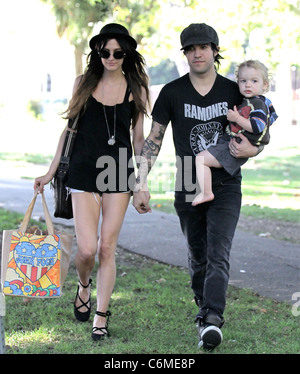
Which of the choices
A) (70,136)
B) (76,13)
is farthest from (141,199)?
(76,13)

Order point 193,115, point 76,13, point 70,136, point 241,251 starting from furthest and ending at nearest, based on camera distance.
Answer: point 76,13 < point 241,251 < point 70,136 < point 193,115

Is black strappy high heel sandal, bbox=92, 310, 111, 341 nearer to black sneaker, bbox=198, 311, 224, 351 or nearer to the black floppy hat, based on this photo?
black sneaker, bbox=198, 311, 224, 351

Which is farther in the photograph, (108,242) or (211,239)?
(108,242)

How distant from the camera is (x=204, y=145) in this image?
464 centimetres

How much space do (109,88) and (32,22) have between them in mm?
22622

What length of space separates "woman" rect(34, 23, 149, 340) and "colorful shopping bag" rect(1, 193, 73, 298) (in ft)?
0.85

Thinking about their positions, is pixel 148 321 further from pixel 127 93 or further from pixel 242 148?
pixel 127 93

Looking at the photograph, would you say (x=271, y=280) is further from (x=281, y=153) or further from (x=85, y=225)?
(x=281, y=153)

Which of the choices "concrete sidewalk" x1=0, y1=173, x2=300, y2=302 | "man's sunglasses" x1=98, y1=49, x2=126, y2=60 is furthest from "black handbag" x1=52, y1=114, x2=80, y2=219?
"concrete sidewalk" x1=0, y1=173, x2=300, y2=302

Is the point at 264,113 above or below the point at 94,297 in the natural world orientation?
above

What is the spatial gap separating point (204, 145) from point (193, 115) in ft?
0.68

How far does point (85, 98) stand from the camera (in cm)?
487

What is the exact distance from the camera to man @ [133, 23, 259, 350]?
455 centimetres
